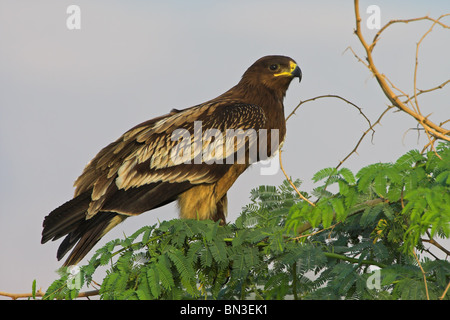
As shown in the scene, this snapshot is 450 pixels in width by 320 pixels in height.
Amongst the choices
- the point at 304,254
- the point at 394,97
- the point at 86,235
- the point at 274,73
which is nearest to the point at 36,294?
the point at 86,235

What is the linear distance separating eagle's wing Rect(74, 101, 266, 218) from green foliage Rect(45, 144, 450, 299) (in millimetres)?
1204

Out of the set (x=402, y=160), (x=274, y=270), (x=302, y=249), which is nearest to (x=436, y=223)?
(x=402, y=160)

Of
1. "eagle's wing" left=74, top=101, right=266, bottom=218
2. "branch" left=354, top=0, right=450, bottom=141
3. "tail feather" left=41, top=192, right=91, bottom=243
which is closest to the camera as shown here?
"branch" left=354, top=0, right=450, bottom=141

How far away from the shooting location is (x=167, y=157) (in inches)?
207

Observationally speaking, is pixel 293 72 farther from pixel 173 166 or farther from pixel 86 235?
pixel 86 235

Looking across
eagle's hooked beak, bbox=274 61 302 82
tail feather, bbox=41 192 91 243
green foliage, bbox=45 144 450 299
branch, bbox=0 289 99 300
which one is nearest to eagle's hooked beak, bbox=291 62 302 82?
eagle's hooked beak, bbox=274 61 302 82

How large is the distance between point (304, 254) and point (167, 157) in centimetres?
203

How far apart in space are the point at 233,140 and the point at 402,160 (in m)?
2.02

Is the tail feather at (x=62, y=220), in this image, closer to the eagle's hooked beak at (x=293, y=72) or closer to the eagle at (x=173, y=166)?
the eagle at (x=173, y=166)

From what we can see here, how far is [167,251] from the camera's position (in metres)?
3.60

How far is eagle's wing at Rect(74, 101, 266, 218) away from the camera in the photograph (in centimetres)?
498

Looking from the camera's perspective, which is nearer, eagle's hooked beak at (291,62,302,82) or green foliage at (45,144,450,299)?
green foliage at (45,144,450,299)

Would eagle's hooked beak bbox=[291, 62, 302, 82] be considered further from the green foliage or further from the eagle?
the green foliage
